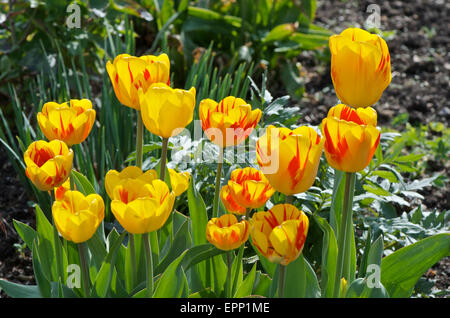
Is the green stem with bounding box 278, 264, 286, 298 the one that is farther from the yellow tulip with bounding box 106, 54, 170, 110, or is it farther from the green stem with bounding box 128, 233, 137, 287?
the yellow tulip with bounding box 106, 54, 170, 110

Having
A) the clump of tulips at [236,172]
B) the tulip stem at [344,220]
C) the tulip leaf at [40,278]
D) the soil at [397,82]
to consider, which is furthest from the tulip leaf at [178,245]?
the soil at [397,82]

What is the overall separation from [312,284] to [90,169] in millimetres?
1057

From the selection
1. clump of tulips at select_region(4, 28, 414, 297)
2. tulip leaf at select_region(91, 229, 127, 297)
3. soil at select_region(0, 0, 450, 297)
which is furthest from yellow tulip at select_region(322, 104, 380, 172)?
soil at select_region(0, 0, 450, 297)

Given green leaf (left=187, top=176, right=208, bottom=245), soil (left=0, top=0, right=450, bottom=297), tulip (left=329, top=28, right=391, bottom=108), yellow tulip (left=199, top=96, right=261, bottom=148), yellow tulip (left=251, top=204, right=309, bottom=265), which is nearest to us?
yellow tulip (left=251, top=204, right=309, bottom=265)

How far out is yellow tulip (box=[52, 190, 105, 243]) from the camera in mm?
1137

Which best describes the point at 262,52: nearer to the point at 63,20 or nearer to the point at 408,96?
the point at 408,96

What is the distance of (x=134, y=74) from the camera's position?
1.32 m

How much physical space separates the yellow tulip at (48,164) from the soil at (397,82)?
108 cm

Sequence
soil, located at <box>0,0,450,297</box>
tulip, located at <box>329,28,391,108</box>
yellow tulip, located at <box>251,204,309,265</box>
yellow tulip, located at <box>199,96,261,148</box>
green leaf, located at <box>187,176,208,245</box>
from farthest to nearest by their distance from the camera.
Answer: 1. soil, located at <box>0,0,450,297</box>
2. green leaf, located at <box>187,176,208,245</box>
3. yellow tulip, located at <box>199,96,261,148</box>
4. tulip, located at <box>329,28,391,108</box>
5. yellow tulip, located at <box>251,204,309,265</box>

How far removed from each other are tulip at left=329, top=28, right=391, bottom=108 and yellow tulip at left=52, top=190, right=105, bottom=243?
529 mm

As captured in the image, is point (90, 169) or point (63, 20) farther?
point (63, 20)

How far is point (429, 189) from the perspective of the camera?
288 centimetres

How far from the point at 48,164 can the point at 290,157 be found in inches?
18.6
